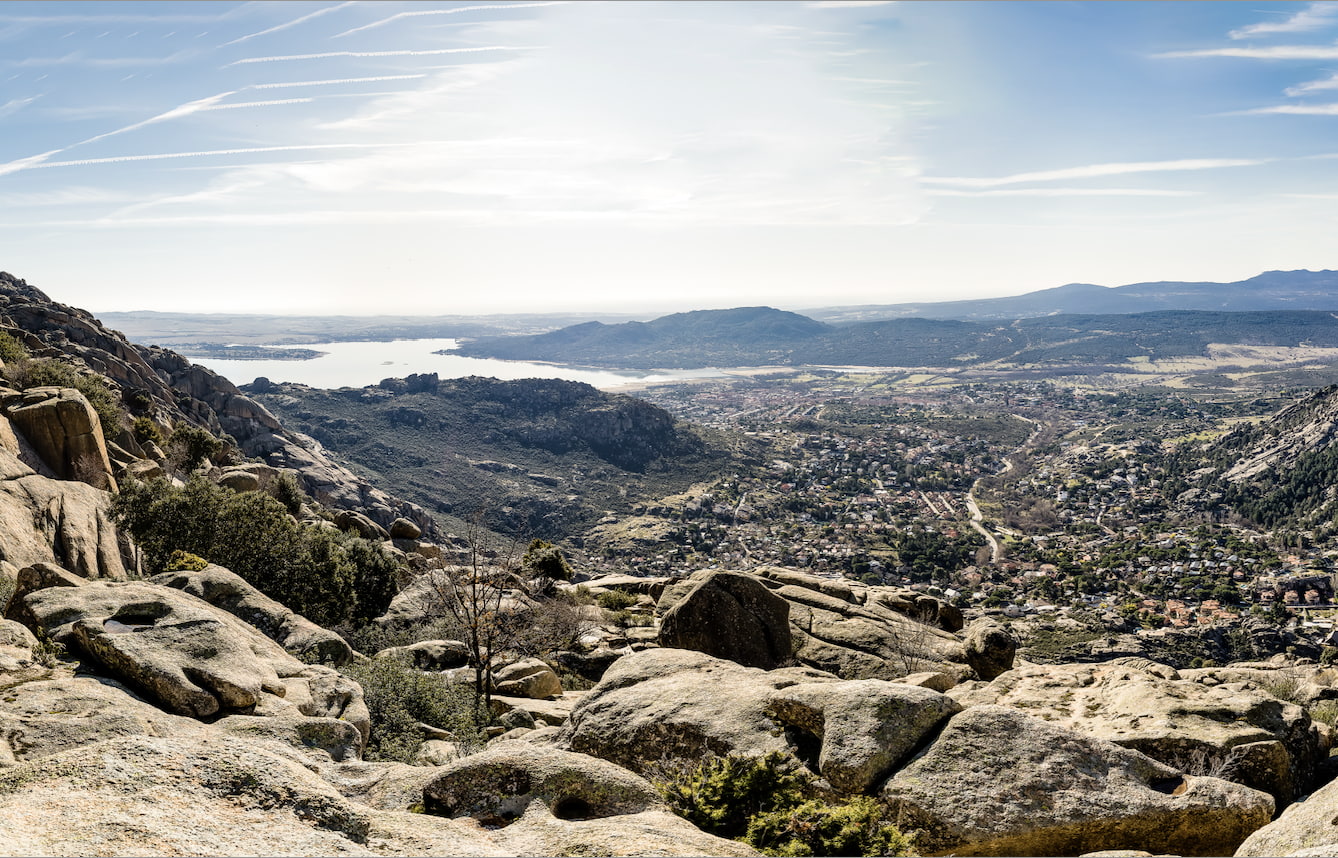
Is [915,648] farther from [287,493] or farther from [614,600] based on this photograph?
[287,493]

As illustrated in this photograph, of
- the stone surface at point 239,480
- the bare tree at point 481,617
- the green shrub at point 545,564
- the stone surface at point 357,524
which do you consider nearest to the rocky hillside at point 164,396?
the stone surface at point 239,480

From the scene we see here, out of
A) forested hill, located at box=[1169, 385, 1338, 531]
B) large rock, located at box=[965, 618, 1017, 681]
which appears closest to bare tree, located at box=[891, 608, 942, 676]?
large rock, located at box=[965, 618, 1017, 681]

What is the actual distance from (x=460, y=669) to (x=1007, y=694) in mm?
17092

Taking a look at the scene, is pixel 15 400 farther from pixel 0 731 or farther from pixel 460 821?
pixel 460 821

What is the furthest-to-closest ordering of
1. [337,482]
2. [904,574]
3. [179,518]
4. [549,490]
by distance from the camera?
[549,490], [904,574], [337,482], [179,518]

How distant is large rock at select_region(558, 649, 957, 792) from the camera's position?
9.62 meters

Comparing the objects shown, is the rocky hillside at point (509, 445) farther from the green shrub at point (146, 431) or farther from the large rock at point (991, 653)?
the large rock at point (991, 653)

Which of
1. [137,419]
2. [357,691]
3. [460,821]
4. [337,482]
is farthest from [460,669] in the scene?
[337,482]

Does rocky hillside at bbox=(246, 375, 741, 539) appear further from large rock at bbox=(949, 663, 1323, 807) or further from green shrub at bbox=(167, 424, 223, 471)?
large rock at bbox=(949, 663, 1323, 807)

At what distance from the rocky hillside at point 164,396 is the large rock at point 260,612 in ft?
80.4

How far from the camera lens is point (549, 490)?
412 ft

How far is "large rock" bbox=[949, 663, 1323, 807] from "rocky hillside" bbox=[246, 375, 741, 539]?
94.8 metres

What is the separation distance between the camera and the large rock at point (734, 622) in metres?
22.4

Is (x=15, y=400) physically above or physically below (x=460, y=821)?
above
